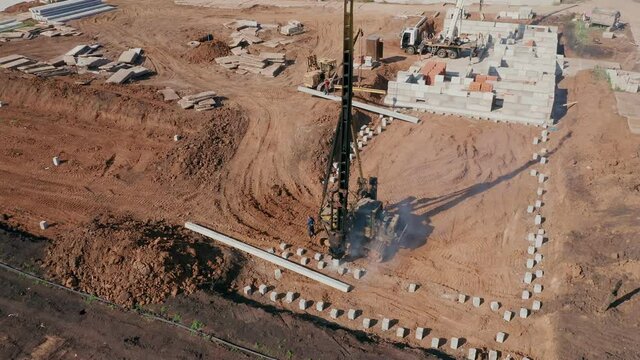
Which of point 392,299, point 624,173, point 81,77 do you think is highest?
point 81,77

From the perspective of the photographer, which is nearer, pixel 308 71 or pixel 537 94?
pixel 537 94

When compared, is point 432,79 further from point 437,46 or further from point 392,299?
point 392,299

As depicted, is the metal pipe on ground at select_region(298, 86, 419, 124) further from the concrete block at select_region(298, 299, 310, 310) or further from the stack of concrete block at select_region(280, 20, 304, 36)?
the concrete block at select_region(298, 299, 310, 310)

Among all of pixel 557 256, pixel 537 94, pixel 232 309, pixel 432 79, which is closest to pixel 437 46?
pixel 432 79

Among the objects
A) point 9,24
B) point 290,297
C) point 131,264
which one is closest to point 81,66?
point 9,24

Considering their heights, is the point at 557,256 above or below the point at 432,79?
below

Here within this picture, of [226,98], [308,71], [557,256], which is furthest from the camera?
[308,71]

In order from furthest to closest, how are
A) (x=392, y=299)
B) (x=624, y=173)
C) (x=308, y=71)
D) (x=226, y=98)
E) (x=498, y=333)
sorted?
1. (x=308, y=71)
2. (x=226, y=98)
3. (x=624, y=173)
4. (x=392, y=299)
5. (x=498, y=333)
